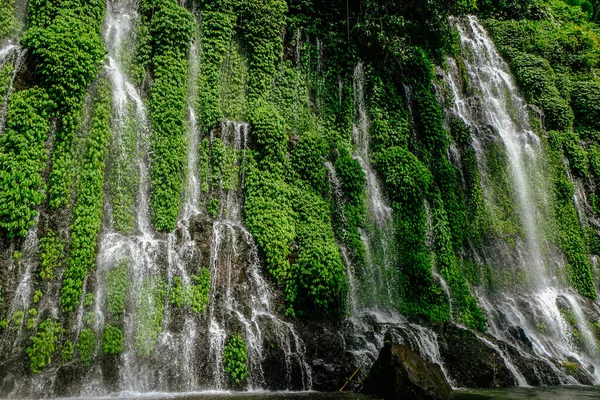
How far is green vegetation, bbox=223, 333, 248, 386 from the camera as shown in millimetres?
9609

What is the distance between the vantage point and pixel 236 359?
9773 millimetres

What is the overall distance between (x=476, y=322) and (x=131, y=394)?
1011 centimetres

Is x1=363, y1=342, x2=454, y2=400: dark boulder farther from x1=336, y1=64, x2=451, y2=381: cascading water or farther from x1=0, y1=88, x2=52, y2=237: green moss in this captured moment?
x1=0, y1=88, x2=52, y2=237: green moss

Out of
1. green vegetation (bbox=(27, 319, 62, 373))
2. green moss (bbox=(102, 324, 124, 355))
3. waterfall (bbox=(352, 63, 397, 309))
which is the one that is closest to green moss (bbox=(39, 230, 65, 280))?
green vegetation (bbox=(27, 319, 62, 373))

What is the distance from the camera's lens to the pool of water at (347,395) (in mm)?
8414

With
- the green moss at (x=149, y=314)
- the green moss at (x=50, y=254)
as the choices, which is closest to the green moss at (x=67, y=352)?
the green moss at (x=149, y=314)

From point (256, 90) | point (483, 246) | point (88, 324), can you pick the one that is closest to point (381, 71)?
point (256, 90)

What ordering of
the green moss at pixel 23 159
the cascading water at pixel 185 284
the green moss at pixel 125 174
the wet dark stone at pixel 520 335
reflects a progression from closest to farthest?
the green moss at pixel 23 159, the cascading water at pixel 185 284, the green moss at pixel 125 174, the wet dark stone at pixel 520 335

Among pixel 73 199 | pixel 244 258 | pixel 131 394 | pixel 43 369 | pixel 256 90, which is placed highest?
pixel 256 90

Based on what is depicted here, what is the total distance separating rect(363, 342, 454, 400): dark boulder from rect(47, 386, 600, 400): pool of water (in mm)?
340

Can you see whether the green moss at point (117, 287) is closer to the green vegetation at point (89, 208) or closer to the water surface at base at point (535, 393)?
the green vegetation at point (89, 208)

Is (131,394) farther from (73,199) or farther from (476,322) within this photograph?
(476,322)

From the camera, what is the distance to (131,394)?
873cm

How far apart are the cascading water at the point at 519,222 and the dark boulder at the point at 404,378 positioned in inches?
160
